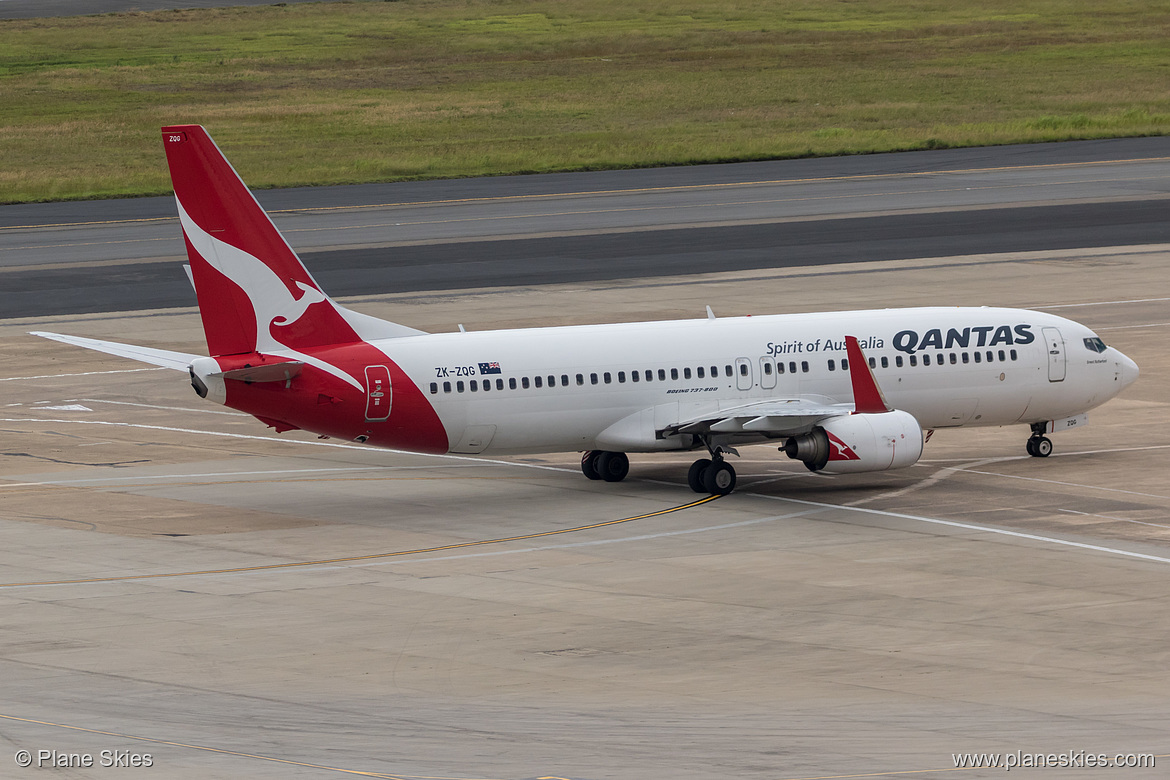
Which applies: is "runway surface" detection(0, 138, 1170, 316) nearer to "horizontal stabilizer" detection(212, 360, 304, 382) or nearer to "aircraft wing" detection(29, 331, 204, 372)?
"aircraft wing" detection(29, 331, 204, 372)

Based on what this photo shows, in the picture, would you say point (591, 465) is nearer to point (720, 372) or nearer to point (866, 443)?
point (720, 372)

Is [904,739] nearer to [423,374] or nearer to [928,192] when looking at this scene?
[423,374]

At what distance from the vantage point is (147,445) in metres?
52.5

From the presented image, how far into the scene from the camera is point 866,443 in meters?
42.2

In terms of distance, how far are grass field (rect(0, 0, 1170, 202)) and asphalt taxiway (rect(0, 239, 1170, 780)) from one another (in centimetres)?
6611

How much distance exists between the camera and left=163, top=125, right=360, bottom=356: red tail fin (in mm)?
41688

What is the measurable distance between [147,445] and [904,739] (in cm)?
3349

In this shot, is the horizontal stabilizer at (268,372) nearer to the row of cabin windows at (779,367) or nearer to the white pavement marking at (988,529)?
the row of cabin windows at (779,367)

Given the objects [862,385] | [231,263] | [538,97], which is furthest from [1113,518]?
[538,97]

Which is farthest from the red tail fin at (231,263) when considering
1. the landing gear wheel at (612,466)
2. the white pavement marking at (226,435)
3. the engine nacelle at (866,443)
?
the engine nacelle at (866,443)

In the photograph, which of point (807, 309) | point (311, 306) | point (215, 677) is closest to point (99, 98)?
point (807, 309)

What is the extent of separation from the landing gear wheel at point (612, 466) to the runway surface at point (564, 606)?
35 cm

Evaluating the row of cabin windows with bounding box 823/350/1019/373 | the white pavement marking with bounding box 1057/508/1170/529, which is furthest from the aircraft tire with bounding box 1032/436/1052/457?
the white pavement marking with bounding box 1057/508/1170/529

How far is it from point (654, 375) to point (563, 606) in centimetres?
1188
